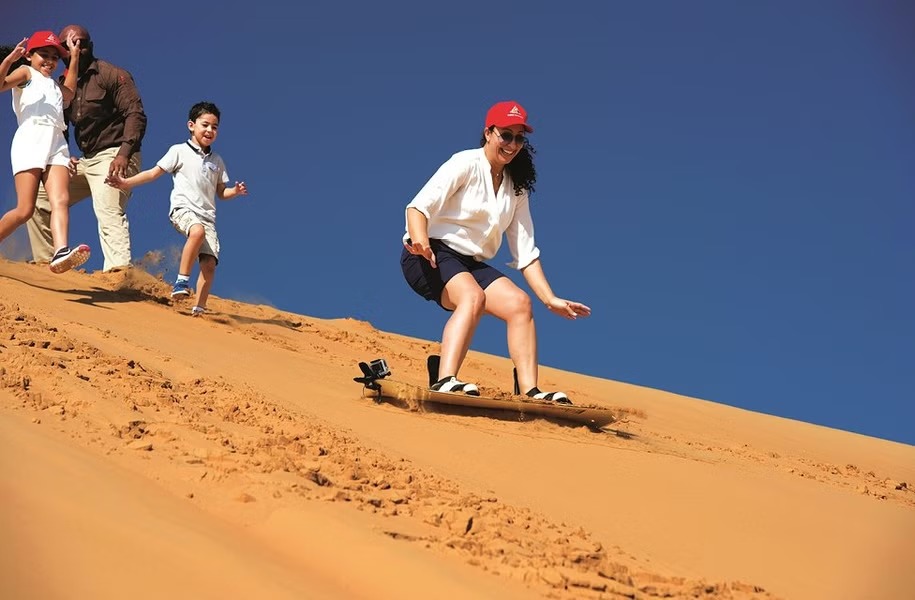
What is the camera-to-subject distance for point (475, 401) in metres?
5.39

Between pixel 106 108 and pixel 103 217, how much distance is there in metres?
1.02

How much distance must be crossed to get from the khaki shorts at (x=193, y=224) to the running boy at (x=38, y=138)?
107 centimetres

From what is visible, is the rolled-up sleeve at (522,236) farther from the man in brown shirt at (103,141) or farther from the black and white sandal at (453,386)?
the man in brown shirt at (103,141)

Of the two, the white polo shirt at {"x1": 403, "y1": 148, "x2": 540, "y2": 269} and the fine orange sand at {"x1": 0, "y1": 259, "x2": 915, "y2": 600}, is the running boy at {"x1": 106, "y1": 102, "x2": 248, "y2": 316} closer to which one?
the fine orange sand at {"x1": 0, "y1": 259, "x2": 915, "y2": 600}

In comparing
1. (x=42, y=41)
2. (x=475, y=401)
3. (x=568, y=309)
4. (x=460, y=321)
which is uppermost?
(x=42, y=41)

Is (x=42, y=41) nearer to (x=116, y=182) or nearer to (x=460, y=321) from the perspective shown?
(x=116, y=182)

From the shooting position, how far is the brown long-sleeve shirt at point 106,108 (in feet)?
31.1

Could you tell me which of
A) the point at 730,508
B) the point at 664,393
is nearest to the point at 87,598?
the point at 730,508

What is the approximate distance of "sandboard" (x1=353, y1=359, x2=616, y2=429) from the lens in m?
5.38

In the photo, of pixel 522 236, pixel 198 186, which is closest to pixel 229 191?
pixel 198 186

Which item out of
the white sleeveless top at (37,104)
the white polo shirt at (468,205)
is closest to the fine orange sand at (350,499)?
the white polo shirt at (468,205)

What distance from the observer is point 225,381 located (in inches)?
207

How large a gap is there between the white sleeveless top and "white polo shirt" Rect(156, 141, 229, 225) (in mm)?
989

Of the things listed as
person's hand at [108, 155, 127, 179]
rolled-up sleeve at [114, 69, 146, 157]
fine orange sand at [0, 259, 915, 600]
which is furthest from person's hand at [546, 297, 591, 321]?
rolled-up sleeve at [114, 69, 146, 157]
